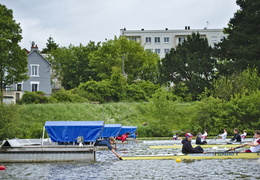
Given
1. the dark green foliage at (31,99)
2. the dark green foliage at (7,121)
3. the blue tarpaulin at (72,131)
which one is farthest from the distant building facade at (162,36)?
the blue tarpaulin at (72,131)

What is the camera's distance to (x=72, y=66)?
322 ft

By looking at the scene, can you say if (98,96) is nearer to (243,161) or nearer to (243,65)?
(243,65)

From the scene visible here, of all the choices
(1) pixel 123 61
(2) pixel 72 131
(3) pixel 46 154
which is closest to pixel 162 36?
(1) pixel 123 61

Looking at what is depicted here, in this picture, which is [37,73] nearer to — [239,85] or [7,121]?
[239,85]

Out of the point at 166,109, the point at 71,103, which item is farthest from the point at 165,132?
the point at 71,103

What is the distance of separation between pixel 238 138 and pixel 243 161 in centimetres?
1279

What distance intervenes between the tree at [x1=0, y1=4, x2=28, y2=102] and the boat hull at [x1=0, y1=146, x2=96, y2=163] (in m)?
29.8

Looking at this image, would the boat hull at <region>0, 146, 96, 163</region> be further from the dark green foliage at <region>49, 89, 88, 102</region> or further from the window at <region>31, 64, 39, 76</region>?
the window at <region>31, 64, 39, 76</region>

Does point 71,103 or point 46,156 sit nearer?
point 46,156

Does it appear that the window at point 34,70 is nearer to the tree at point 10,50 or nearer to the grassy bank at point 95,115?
the grassy bank at point 95,115

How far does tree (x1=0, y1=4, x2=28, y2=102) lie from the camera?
57.8 meters

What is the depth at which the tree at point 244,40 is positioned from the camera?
219ft

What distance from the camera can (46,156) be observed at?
3020cm

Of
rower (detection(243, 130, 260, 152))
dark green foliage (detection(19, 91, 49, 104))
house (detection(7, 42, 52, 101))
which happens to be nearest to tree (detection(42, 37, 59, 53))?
house (detection(7, 42, 52, 101))
